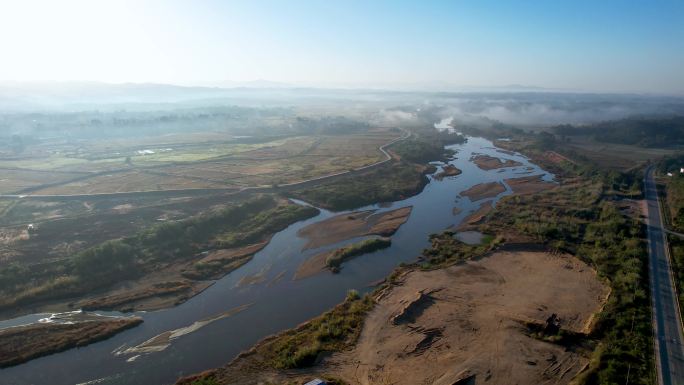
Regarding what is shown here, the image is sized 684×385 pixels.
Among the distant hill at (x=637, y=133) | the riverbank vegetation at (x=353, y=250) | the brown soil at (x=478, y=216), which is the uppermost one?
the distant hill at (x=637, y=133)

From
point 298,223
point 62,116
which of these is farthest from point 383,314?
point 62,116

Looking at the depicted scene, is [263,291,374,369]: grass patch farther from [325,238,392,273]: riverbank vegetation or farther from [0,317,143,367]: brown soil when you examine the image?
[0,317,143,367]: brown soil

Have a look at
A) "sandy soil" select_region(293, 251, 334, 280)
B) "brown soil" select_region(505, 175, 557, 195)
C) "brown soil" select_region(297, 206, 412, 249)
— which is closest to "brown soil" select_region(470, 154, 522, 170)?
"brown soil" select_region(505, 175, 557, 195)

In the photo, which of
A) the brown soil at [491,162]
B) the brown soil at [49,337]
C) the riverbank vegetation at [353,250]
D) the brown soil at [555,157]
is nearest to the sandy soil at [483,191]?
the brown soil at [491,162]

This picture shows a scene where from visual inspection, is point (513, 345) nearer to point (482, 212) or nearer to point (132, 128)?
point (482, 212)

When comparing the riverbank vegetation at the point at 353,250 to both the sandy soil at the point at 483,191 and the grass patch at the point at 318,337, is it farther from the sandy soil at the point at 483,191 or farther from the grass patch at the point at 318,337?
the sandy soil at the point at 483,191

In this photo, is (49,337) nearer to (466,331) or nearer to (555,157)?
(466,331)

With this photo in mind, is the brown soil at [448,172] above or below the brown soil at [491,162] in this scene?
below
